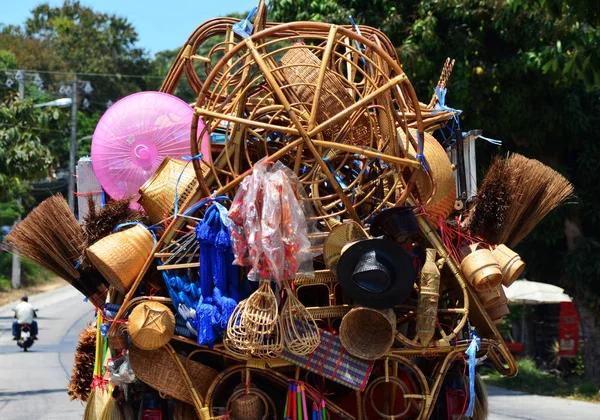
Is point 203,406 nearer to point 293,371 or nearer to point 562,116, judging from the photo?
point 293,371

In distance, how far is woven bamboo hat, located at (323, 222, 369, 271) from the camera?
4043mm

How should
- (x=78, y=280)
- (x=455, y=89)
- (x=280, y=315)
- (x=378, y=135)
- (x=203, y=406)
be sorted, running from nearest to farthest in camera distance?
(x=280, y=315) → (x=203, y=406) → (x=378, y=135) → (x=78, y=280) → (x=455, y=89)

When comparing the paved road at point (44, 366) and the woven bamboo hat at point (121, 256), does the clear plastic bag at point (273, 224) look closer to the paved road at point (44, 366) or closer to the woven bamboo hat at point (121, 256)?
the woven bamboo hat at point (121, 256)

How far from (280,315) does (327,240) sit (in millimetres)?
402

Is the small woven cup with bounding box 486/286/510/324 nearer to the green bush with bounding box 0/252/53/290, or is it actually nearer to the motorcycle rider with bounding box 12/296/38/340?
the motorcycle rider with bounding box 12/296/38/340

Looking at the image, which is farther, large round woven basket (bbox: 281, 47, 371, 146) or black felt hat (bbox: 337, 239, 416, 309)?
large round woven basket (bbox: 281, 47, 371, 146)

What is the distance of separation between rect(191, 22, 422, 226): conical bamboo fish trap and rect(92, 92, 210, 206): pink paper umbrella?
14.2 inches

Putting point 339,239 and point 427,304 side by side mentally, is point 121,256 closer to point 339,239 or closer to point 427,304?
point 339,239

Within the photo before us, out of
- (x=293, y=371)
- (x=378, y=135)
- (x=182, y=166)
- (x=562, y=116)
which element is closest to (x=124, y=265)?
(x=182, y=166)

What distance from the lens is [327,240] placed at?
409 cm

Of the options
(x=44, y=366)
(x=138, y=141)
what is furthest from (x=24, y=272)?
(x=138, y=141)

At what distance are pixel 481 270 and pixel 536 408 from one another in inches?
280

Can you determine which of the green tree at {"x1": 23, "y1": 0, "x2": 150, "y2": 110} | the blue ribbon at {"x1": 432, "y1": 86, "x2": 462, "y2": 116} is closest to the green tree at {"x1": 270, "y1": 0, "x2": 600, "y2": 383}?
the blue ribbon at {"x1": 432, "y1": 86, "x2": 462, "y2": 116}

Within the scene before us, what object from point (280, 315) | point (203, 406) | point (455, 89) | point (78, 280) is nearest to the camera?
point (280, 315)
